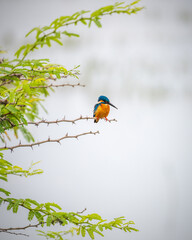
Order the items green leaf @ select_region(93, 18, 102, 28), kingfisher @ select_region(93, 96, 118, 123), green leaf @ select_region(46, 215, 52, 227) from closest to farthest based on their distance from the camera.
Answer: green leaf @ select_region(93, 18, 102, 28), green leaf @ select_region(46, 215, 52, 227), kingfisher @ select_region(93, 96, 118, 123)

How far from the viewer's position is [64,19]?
1405mm

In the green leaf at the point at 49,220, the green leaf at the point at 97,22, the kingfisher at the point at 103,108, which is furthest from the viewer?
the kingfisher at the point at 103,108

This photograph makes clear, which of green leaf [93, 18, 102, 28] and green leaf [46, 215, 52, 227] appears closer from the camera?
green leaf [93, 18, 102, 28]

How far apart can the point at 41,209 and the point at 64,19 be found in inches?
53.6

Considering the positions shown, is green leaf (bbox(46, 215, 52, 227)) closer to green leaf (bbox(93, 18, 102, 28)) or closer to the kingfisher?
green leaf (bbox(93, 18, 102, 28))

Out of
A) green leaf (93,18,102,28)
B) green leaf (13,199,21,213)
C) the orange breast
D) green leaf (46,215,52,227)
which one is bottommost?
green leaf (46,215,52,227)

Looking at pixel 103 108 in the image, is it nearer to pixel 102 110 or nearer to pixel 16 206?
pixel 102 110

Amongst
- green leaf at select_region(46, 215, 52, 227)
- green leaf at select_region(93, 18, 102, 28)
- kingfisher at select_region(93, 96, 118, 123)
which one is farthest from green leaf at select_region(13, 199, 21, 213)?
kingfisher at select_region(93, 96, 118, 123)

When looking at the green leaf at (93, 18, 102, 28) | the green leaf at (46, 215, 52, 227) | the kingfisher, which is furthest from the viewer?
the kingfisher

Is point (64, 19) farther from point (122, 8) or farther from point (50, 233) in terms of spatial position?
point (50, 233)

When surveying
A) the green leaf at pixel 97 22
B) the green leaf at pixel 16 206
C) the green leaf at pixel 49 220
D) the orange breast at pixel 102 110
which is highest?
the orange breast at pixel 102 110

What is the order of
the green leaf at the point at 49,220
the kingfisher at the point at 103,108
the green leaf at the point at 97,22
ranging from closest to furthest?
the green leaf at the point at 97,22
the green leaf at the point at 49,220
the kingfisher at the point at 103,108

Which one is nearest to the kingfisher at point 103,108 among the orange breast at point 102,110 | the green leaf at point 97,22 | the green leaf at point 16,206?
the orange breast at point 102,110

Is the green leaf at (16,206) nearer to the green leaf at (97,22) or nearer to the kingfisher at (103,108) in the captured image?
the green leaf at (97,22)
